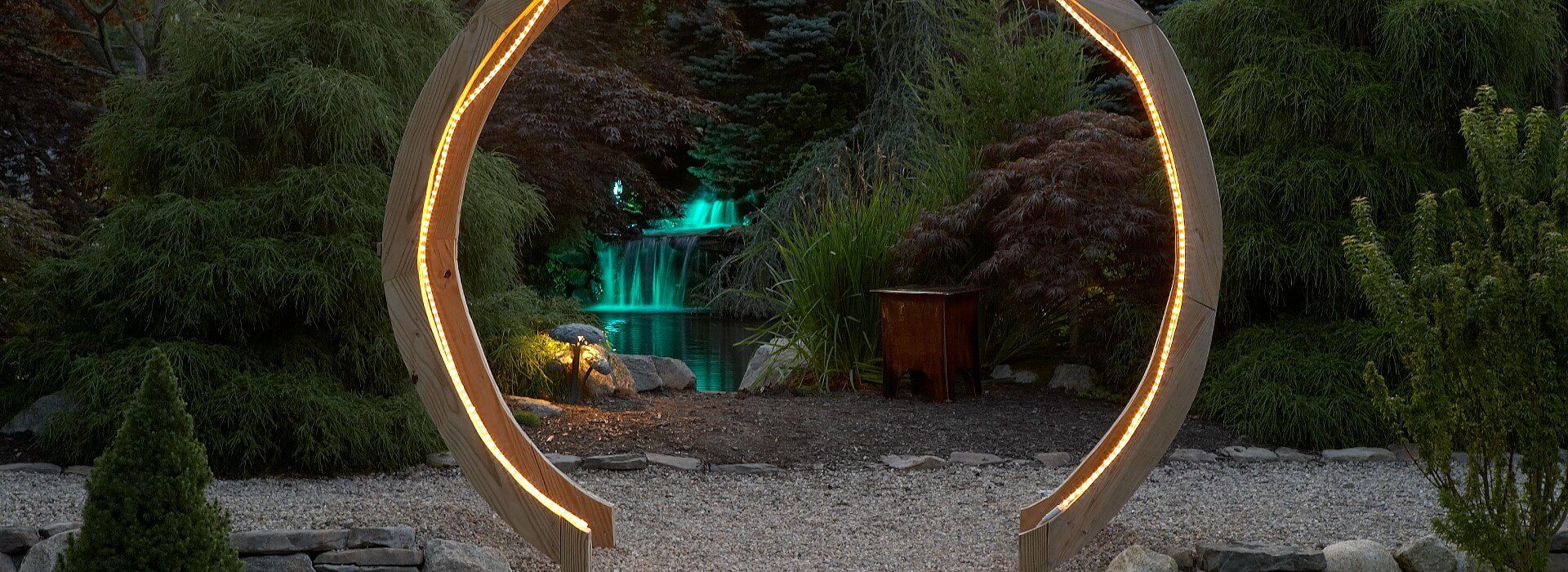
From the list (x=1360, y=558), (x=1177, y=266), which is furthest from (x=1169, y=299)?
(x=1360, y=558)

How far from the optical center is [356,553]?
306 centimetres

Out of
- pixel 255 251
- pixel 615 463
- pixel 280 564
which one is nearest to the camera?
pixel 280 564

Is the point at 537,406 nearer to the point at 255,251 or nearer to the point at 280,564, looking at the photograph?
the point at 255,251

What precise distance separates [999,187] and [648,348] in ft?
15.0

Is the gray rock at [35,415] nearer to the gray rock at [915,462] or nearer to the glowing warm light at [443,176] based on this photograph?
the glowing warm light at [443,176]

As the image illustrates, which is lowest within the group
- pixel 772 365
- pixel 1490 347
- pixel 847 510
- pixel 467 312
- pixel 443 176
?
pixel 847 510

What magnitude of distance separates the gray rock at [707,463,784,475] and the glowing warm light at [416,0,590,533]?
1.39m

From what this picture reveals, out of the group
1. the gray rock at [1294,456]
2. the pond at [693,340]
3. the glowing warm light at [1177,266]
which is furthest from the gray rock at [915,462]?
the pond at [693,340]

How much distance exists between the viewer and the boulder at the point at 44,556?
120 inches

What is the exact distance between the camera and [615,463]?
4.56 m

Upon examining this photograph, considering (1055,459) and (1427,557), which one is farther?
(1055,459)

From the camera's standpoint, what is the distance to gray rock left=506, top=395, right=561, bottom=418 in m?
5.39

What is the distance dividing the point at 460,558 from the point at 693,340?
287 inches

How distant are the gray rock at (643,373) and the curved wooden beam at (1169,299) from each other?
3.64 meters
